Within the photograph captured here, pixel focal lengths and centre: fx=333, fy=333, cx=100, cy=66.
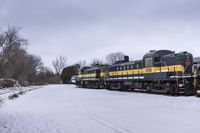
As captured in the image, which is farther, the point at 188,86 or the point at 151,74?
the point at 151,74

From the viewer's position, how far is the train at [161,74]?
85.6 feet

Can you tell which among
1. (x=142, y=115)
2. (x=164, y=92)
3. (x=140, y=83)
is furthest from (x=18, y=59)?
(x=142, y=115)

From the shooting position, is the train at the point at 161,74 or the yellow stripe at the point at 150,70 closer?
the train at the point at 161,74

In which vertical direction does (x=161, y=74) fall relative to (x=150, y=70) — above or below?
below

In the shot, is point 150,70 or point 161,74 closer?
point 161,74

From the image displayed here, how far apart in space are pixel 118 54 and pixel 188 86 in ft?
396

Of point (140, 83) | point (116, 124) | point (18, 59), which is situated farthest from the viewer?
point (18, 59)

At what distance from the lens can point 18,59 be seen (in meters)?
73.8

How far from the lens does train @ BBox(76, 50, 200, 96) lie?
85.6 ft

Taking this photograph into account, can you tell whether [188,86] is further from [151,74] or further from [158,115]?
[158,115]

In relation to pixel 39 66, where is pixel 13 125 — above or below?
below

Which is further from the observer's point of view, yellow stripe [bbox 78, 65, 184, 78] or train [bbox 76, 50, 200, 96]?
yellow stripe [bbox 78, 65, 184, 78]

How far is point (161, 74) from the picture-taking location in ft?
96.4

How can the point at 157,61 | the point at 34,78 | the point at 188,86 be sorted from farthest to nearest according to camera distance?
the point at 34,78 → the point at 157,61 → the point at 188,86
